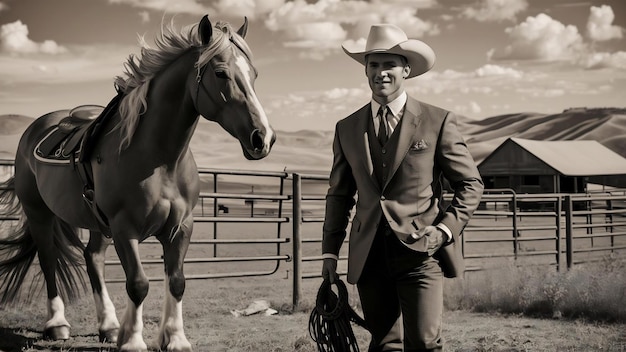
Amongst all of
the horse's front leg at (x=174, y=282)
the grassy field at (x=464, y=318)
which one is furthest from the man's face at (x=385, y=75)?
the grassy field at (x=464, y=318)

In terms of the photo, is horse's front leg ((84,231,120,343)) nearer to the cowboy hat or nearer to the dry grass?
the dry grass

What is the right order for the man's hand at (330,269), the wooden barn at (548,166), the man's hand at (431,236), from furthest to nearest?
1. the wooden barn at (548,166)
2. the man's hand at (330,269)
3. the man's hand at (431,236)

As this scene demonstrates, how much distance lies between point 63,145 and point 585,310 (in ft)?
16.0

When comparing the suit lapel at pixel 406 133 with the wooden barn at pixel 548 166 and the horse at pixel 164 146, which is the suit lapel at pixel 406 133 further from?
the wooden barn at pixel 548 166

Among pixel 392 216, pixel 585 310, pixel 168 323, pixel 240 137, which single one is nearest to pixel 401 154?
pixel 392 216

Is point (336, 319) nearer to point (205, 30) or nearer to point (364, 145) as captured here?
point (364, 145)

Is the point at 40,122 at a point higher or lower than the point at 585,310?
higher

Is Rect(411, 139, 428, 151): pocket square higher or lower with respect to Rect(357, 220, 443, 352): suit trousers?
higher

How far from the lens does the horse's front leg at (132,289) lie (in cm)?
430

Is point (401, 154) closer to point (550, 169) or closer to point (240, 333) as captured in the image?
point (240, 333)

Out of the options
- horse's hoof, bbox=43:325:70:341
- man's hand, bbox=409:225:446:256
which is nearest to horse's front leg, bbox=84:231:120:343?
horse's hoof, bbox=43:325:70:341

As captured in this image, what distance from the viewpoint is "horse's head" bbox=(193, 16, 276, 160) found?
3.79 m

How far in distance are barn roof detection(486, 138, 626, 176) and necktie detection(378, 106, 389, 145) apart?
3508 cm

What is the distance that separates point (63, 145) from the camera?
514 centimetres
